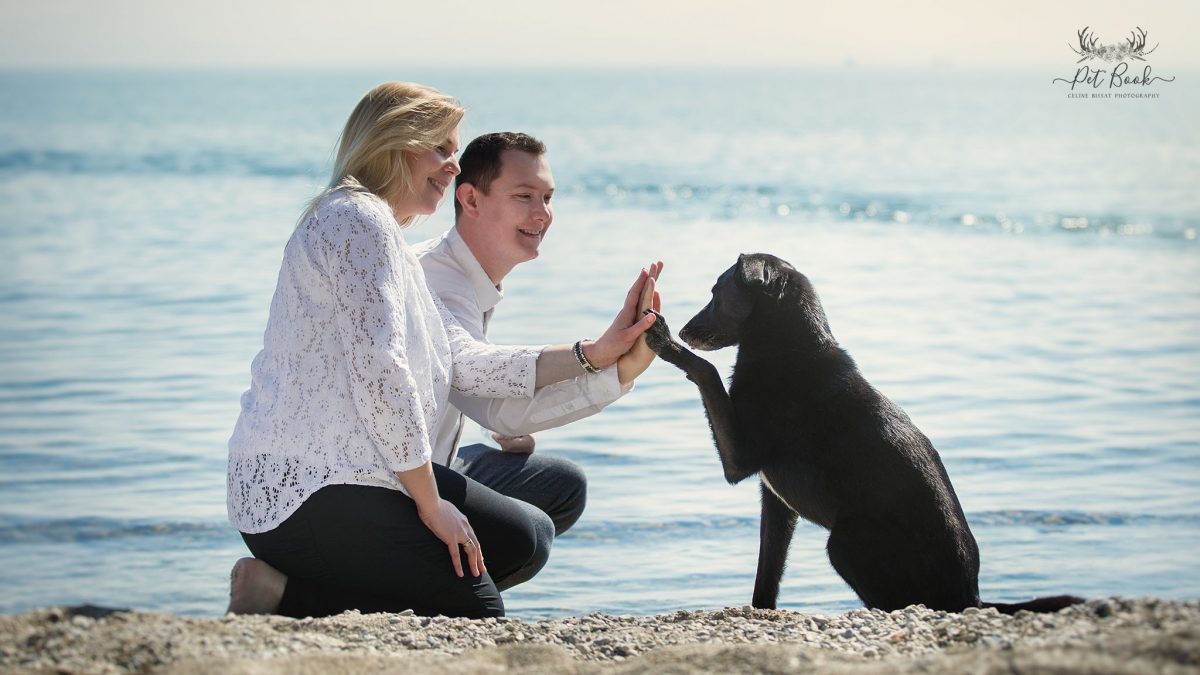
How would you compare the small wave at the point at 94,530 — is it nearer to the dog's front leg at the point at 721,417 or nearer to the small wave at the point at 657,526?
the small wave at the point at 657,526

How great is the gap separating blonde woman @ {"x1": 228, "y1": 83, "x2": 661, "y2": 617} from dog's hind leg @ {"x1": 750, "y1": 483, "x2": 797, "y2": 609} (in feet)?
3.49

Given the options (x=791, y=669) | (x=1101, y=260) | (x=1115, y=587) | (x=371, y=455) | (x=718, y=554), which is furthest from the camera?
(x=1101, y=260)

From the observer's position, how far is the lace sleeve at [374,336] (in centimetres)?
374

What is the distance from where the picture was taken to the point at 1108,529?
6.60 meters

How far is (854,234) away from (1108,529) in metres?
14.6

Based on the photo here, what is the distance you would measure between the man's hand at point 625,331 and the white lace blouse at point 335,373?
2.76 feet

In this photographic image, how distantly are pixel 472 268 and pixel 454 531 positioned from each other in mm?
1458

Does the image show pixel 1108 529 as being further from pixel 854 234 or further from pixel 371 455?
pixel 854 234

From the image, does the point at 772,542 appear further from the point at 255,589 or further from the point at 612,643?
the point at 255,589

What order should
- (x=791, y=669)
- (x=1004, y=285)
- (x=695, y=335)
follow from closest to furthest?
(x=791, y=669), (x=695, y=335), (x=1004, y=285)

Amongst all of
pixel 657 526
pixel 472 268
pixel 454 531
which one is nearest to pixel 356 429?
pixel 454 531

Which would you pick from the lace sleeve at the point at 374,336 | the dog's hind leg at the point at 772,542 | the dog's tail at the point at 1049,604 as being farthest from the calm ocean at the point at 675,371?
the lace sleeve at the point at 374,336

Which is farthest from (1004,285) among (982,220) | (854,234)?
(982,220)

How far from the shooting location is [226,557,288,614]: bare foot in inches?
153
